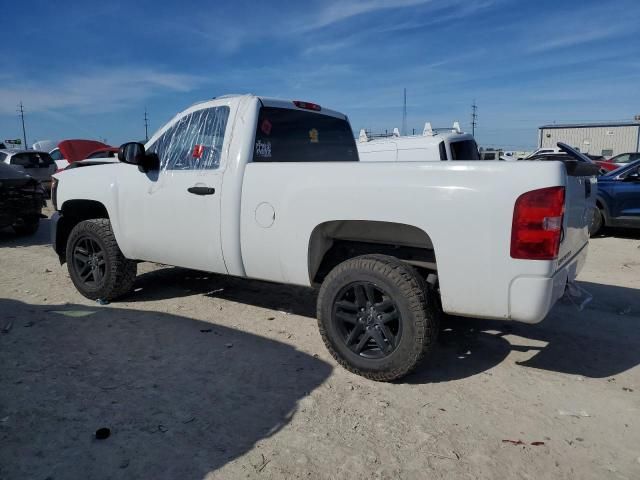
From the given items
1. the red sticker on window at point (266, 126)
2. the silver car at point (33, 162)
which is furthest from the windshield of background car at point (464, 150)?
the silver car at point (33, 162)

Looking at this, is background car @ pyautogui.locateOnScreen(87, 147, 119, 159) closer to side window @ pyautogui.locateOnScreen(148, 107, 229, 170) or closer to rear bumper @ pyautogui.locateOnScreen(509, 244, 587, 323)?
side window @ pyautogui.locateOnScreen(148, 107, 229, 170)

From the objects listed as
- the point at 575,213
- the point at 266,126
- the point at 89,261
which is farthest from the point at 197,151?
the point at 575,213

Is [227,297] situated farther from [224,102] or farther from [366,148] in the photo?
[366,148]

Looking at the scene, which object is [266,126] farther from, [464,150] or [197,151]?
[464,150]

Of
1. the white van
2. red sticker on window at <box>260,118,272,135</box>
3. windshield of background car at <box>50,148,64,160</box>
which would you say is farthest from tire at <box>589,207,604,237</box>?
windshield of background car at <box>50,148,64,160</box>

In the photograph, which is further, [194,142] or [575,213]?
[194,142]

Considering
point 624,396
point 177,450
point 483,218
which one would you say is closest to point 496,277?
point 483,218

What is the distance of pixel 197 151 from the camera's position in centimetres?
432

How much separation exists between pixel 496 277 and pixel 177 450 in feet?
6.68

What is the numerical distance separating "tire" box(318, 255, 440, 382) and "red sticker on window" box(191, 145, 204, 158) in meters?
1.64

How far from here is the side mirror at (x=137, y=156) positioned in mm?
4352

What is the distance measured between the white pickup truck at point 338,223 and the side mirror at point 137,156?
0.04 ft

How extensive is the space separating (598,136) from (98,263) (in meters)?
48.9

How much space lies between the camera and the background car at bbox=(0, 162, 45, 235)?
8711mm
